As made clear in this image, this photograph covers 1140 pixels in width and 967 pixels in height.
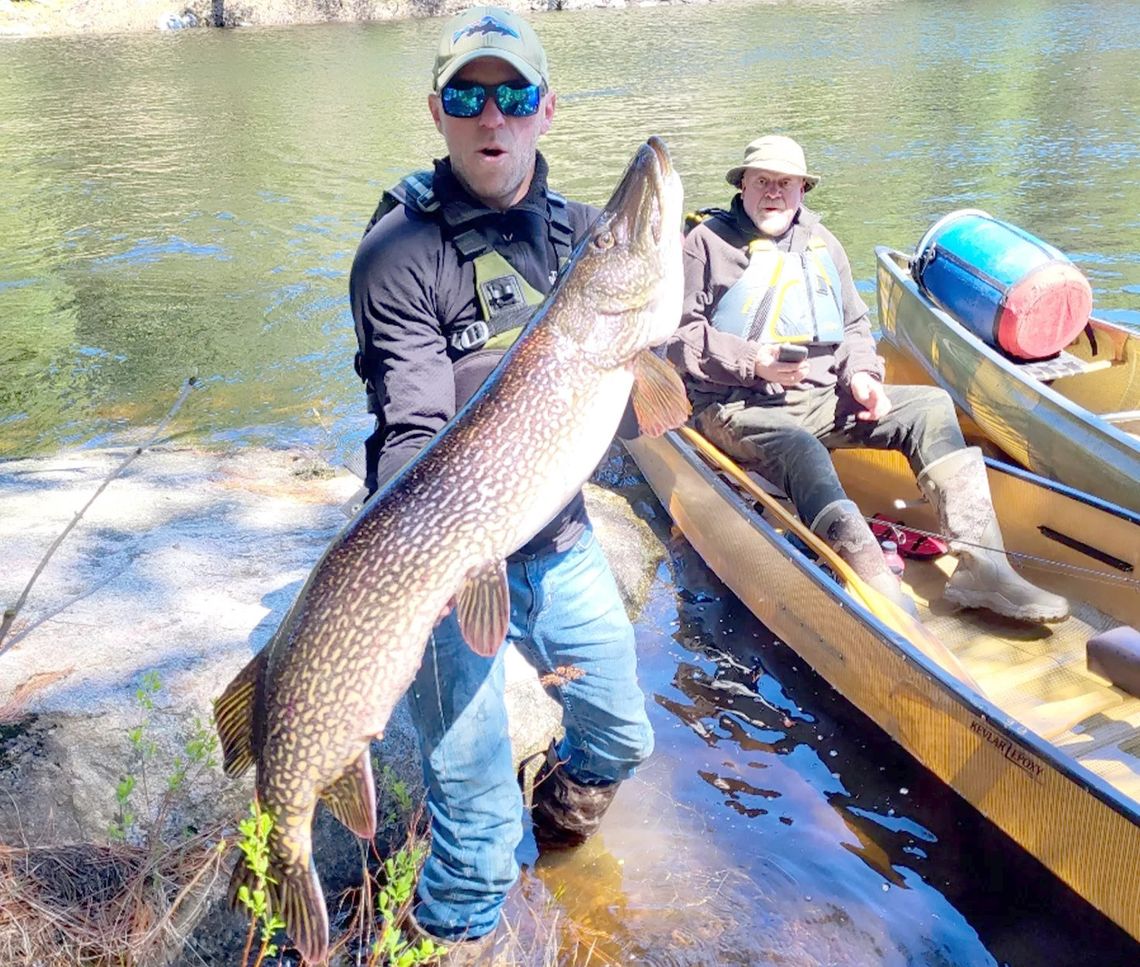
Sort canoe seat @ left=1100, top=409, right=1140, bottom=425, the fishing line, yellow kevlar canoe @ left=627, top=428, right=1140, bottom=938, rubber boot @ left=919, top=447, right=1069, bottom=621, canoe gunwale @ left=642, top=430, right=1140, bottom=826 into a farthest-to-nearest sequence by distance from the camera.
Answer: canoe seat @ left=1100, top=409, right=1140, bottom=425
rubber boot @ left=919, top=447, right=1069, bottom=621
yellow kevlar canoe @ left=627, top=428, right=1140, bottom=938
canoe gunwale @ left=642, top=430, right=1140, bottom=826
the fishing line

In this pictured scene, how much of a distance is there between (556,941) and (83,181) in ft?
59.1

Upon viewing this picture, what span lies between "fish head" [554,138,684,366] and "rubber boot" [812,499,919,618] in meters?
2.71

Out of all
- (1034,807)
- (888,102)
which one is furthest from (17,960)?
(888,102)

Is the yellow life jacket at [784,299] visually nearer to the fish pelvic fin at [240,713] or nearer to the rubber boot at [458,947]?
the rubber boot at [458,947]

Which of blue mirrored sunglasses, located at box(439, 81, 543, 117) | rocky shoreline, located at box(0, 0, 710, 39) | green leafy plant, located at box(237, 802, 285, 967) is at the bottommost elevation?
green leafy plant, located at box(237, 802, 285, 967)

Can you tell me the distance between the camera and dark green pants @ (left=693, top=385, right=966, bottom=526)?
5.42 metres

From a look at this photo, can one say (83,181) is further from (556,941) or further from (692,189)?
(556,941)

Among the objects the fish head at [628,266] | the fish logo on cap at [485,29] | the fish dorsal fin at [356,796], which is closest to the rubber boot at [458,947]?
the fish dorsal fin at [356,796]

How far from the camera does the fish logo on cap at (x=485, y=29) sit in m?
2.81

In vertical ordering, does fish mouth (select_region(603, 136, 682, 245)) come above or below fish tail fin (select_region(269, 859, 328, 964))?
above

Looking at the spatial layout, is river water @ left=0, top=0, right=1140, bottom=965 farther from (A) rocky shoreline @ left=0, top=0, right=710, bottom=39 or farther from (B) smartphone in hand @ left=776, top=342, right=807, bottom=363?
(A) rocky shoreline @ left=0, top=0, right=710, bottom=39

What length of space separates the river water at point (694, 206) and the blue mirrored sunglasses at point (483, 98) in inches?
95.5

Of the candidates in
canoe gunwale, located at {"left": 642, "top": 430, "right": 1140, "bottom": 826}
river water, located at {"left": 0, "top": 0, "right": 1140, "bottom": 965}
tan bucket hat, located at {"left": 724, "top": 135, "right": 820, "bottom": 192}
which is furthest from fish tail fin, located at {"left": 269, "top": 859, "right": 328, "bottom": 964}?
tan bucket hat, located at {"left": 724, "top": 135, "right": 820, "bottom": 192}

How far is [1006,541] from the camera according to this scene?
559cm
